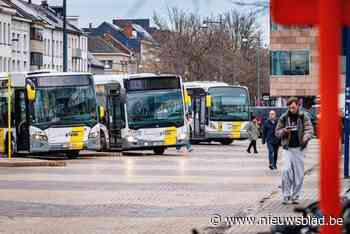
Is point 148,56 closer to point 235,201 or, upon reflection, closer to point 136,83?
point 136,83

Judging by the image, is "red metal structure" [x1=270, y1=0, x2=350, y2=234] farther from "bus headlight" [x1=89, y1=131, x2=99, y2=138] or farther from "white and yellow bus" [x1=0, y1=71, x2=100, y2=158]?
"bus headlight" [x1=89, y1=131, x2=99, y2=138]

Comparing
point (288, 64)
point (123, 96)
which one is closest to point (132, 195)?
point (123, 96)

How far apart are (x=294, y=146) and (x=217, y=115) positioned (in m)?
34.2

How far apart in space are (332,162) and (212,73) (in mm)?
82386

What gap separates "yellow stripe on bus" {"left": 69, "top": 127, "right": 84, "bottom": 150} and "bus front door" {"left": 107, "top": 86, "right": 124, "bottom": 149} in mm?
3477

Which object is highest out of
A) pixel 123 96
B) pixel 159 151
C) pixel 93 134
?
pixel 123 96

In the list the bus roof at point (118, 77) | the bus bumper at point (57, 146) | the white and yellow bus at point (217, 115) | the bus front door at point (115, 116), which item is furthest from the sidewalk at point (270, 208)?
the white and yellow bus at point (217, 115)

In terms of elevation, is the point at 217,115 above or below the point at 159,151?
above

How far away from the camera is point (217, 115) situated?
51.7m

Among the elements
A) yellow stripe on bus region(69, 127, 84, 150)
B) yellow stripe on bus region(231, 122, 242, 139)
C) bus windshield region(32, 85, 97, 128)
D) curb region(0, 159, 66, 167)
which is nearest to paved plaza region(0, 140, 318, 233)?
curb region(0, 159, 66, 167)

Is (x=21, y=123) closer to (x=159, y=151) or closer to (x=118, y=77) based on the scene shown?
(x=118, y=77)

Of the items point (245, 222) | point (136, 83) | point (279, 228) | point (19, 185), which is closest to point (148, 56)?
point (136, 83)

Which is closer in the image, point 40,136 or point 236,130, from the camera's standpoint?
point 40,136

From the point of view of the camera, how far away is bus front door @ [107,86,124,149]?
38.7m
